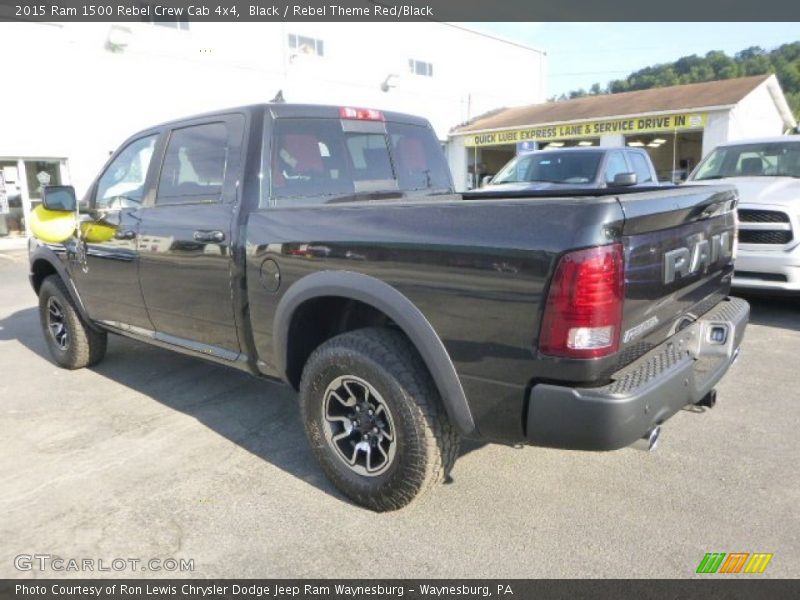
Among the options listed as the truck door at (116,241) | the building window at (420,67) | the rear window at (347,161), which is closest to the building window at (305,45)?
the building window at (420,67)

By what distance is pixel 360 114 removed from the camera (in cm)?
372

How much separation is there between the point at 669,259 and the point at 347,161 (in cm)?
199

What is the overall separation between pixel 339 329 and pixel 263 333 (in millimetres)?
406

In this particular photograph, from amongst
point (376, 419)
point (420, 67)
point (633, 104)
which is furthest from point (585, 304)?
point (420, 67)

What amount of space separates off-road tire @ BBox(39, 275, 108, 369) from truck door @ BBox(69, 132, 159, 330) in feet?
1.21

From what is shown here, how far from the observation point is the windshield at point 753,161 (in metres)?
6.74

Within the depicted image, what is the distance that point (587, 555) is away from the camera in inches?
95.5

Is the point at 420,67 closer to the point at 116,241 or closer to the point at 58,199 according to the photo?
the point at 58,199

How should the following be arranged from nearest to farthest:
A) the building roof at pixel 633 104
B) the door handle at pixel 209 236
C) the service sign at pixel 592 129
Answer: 1. the door handle at pixel 209 236
2. the service sign at pixel 592 129
3. the building roof at pixel 633 104

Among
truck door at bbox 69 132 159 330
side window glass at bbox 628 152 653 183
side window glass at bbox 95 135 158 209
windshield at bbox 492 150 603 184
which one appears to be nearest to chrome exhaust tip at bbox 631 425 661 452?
truck door at bbox 69 132 159 330

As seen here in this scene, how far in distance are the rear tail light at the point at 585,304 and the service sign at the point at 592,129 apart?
2035cm

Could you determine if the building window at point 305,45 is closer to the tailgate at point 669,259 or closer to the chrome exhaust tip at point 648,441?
the tailgate at point 669,259

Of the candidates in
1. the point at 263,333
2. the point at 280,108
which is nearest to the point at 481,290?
the point at 263,333

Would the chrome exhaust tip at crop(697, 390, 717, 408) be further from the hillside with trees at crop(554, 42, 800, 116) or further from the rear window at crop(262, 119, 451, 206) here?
the hillside with trees at crop(554, 42, 800, 116)
